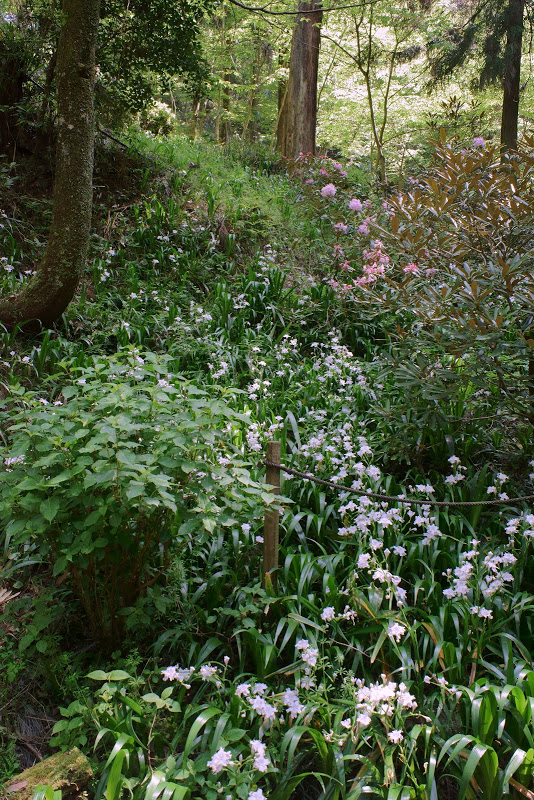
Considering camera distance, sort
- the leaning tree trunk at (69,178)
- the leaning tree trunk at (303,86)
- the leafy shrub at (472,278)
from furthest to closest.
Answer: the leaning tree trunk at (303,86) → the leaning tree trunk at (69,178) → the leafy shrub at (472,278)

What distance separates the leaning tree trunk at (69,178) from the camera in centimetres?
411


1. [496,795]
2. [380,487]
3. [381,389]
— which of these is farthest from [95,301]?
[496,795]

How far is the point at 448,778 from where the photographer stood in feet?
6.41

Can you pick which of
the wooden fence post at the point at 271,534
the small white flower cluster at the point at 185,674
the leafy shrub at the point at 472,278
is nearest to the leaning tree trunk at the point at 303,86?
the leafy shrub at the point at 472,278

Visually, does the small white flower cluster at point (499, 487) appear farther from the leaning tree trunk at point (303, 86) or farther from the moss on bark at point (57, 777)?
the leaning tree trunk at point (303, 86)

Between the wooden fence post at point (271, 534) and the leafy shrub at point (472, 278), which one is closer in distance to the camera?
the wooden fence post at point (271, 534)

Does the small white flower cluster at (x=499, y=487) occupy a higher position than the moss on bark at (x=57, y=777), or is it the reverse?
the small white flower cluster at (x=499, y=487)

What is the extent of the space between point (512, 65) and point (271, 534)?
1009 centimetres

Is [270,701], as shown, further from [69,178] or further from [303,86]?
[303,86]

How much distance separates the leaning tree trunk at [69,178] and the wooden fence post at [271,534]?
2794 mm

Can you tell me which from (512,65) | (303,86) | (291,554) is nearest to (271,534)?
(291,554)

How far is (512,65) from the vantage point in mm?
9234

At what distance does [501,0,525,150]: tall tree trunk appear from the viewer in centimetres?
911

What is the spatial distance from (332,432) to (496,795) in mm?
2034
